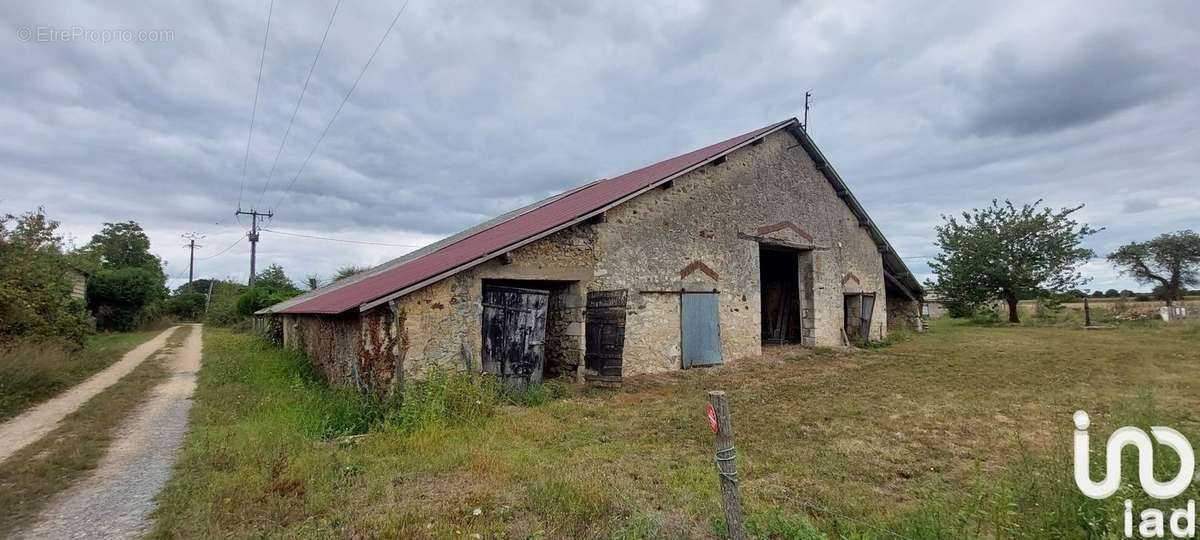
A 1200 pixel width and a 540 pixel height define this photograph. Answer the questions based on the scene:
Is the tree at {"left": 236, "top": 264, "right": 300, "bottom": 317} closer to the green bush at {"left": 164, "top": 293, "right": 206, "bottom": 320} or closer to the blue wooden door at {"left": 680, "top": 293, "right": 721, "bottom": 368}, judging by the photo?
the green bush at {"left": 164, "top": 293, "right": 206, "bottom": 320}

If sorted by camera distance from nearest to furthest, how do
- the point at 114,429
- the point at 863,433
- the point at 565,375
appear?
the point at 863,433, the point at 114,429, the point at 565,375

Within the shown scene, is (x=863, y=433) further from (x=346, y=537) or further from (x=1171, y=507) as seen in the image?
(x=346, y=537)

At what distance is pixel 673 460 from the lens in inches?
211

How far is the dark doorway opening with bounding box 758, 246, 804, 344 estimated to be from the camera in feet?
54.7

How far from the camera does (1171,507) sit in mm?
2811

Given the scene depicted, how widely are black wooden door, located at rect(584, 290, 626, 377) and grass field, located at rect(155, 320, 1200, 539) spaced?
0.55 metres

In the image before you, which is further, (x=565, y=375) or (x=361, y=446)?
(x=565, y=375)

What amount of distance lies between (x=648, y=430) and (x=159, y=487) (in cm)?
488

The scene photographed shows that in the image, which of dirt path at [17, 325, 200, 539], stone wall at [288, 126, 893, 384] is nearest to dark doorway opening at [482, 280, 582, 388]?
stone wall at [288, 126, 893, 384]

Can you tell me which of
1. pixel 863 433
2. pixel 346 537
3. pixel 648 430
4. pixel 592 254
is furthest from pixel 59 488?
pixel 863 433

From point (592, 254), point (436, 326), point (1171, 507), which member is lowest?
point (1171, 507)

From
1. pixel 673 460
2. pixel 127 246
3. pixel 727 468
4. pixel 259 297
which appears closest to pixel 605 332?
pixel 673 460

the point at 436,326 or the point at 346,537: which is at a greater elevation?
the point at 436,326

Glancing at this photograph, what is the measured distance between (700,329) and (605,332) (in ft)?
9.64
